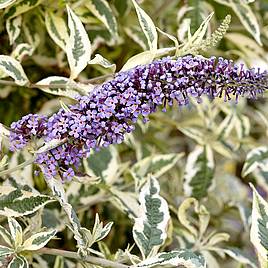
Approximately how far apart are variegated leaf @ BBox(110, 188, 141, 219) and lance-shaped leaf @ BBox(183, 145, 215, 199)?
0.18 metres

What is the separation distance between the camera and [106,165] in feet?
3.86

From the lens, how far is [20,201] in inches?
35.6

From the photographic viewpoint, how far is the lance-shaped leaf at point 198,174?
128 centimetres

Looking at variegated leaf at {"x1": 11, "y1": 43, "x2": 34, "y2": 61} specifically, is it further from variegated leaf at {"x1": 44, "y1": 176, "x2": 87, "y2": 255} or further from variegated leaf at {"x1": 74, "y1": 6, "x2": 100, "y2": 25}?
variegated leaf at {"x1": 44, "y1": 176, "x2": 87, "y2": 255}

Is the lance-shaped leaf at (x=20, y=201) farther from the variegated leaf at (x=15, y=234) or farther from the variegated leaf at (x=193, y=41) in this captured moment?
the variegated leaf at (x=193, y=41)

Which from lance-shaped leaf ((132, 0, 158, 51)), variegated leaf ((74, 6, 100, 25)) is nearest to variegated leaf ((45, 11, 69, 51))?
variegated leaf ((74, 6, 100, 25))

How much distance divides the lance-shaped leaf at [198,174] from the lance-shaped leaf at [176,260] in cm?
45

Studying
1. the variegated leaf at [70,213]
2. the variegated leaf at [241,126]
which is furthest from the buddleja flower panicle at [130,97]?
the variegated leaf at [241,126]

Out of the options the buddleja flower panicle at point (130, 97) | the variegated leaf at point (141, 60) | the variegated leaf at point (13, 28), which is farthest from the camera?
the variegated leaf at point (13, 28)

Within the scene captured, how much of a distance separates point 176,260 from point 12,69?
374 millimetres

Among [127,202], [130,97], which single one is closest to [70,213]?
[130,97]

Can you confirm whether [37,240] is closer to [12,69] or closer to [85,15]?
[12,69]

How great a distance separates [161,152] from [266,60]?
304 mm

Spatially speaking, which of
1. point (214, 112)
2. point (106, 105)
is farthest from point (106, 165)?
point (106, 105)
